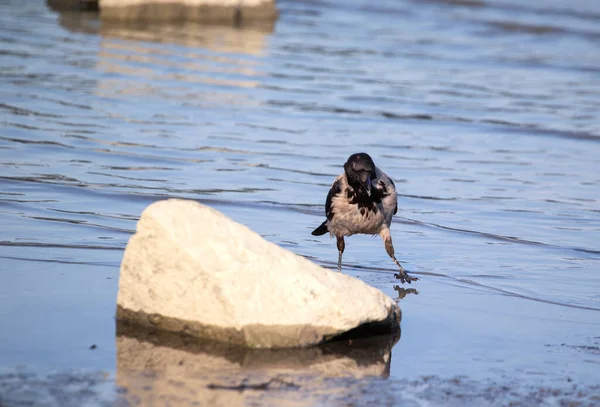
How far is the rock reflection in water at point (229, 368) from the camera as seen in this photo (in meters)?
5.28

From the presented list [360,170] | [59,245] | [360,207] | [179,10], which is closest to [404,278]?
[360,207]

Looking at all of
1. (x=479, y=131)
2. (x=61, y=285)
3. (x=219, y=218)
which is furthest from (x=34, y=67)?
(x=219, y=218)

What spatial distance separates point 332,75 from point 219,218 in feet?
46.8

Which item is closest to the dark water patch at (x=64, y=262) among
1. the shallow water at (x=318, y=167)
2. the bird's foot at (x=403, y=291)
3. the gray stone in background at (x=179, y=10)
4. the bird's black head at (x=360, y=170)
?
the shallow water at (x=318, y=167)

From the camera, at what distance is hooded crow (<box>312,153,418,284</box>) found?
8.66 metres

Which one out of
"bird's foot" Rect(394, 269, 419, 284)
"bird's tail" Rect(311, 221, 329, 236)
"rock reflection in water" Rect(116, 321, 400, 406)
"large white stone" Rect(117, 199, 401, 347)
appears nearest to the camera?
"rock reflection in water" Rect(116, 321, 400, 406)

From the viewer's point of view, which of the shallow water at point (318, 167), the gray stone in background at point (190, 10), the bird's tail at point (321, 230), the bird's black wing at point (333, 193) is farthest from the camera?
the gray stone in background at point (190, 10)

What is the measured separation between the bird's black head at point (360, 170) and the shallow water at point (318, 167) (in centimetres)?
76

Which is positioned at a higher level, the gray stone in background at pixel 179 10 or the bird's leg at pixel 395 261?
the gray stone in background at pixel 179 10

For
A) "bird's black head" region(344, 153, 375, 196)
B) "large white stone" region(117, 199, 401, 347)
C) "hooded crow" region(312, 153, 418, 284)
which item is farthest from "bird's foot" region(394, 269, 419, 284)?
"large white stone" region(117, 199, 401, 347)

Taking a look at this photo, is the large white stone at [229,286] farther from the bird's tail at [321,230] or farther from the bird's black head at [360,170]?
the bird's tail at [321,230]

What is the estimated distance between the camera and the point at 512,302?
7598 mm

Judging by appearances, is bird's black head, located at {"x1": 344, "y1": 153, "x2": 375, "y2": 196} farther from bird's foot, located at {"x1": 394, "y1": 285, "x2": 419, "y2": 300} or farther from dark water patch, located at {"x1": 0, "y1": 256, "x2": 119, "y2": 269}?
dark water patch, located at {"x1": 0, "y1": 256, "x2": 119, "y2": 269}

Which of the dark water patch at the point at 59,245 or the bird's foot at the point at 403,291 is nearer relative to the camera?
the bird's foot at the point at 403,291
